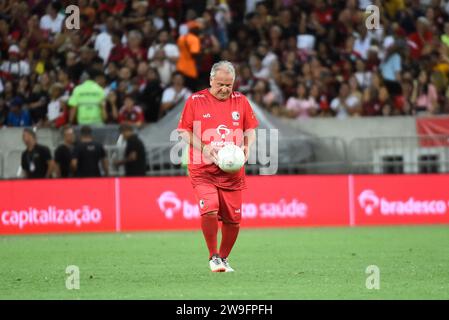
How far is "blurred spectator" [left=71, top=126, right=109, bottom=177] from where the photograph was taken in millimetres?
23734

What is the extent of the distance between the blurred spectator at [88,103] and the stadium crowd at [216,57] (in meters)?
0.02

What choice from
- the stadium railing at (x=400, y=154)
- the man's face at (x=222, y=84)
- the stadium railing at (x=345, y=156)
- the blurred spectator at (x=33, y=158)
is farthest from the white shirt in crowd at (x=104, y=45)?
the man's face at (x=222, y=84)

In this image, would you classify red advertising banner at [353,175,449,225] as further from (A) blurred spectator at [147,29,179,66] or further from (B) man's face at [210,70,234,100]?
(B) man's face at [210,70,234,100]

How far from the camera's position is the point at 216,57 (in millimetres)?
26531

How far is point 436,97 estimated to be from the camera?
2581cm

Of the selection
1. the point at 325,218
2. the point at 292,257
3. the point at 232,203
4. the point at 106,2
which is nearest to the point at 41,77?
the point at 106,2

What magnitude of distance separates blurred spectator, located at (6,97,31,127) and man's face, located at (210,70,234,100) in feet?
40.6

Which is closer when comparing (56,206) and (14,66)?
(56,206)

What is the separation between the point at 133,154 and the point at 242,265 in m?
9.43

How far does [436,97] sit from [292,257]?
36.0ft

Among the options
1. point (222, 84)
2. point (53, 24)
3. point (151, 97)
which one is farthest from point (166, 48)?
point (222, 84)

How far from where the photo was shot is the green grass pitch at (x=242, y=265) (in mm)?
11375

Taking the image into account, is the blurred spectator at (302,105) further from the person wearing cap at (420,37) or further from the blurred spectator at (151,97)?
the person wearing cap at (420,37)

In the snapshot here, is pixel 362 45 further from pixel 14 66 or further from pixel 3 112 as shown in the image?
pixel 3 112
